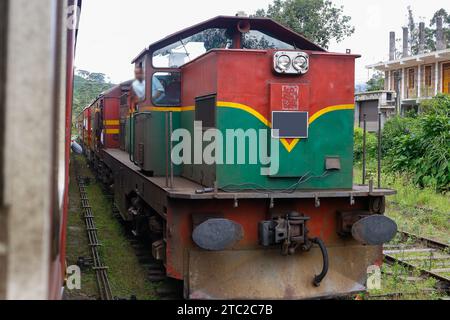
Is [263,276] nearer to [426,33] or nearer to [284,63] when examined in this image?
[284,63]

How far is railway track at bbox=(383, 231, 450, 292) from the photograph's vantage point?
6.73 metres

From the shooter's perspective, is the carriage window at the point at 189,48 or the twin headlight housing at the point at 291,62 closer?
the twin headlight housing at the point at 291,62

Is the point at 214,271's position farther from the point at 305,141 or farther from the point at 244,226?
the point at 305,141

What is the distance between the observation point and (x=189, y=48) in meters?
A: 6.46

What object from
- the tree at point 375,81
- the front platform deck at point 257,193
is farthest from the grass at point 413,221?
the tree at point 375,81

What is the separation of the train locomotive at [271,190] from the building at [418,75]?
80.2 feet

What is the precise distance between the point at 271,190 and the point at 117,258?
118 inches

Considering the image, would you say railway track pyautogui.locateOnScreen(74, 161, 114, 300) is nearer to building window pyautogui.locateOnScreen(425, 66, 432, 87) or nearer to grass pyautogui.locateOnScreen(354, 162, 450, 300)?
grass pyautogui.locateOnScreen(354, 162, 450, 300)

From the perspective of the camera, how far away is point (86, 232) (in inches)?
363

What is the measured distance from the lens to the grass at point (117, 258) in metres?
6.18

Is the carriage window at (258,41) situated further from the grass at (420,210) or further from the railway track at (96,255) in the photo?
the grass at (420,210)

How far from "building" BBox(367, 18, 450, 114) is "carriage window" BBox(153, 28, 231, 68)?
24151 mm

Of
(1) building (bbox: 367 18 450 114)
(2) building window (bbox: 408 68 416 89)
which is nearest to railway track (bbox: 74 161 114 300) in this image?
(1) building (bbox: 367 18 450 114)

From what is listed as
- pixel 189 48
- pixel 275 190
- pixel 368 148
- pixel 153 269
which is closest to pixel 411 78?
pixel 368 148
